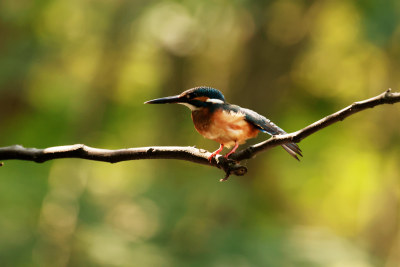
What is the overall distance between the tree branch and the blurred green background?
2345 mm

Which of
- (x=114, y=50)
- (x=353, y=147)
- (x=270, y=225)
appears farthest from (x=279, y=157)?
(x=114, y=50)

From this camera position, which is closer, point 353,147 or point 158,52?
point 158,52

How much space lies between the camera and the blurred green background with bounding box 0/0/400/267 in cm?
547

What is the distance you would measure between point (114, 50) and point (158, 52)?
0.82 meters

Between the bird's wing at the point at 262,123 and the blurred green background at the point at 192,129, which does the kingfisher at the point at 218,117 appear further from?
the blurred green background at the point at 192,129

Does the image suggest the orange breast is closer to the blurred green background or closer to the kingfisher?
the kingfisher

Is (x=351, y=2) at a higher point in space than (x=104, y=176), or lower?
higher

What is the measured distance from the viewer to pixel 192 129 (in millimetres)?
6531

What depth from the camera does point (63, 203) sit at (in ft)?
18.5

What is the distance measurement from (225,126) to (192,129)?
Result: 4.93 meters

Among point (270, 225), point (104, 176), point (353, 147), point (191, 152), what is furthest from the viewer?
point (353, 147)

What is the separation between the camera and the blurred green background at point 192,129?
5.47 meters

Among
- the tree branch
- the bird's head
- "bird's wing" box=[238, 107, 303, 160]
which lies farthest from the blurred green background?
the tree branch

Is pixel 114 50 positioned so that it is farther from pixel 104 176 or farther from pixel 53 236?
pixel 53 236
